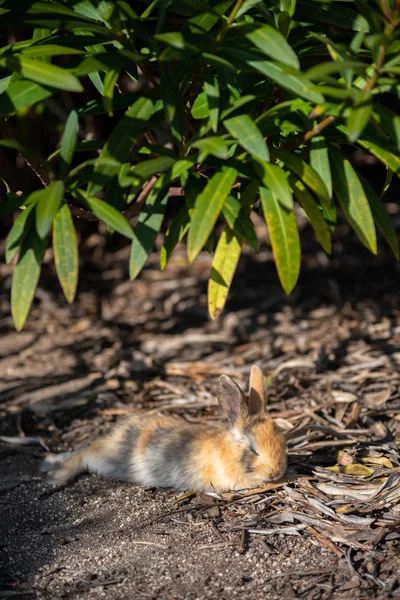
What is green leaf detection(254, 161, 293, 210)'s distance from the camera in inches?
126

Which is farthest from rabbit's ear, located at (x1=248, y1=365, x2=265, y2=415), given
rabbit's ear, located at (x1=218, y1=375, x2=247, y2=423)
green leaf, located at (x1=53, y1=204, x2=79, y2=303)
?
green leaf, located at (x1=53, y1=204, x2=79, y2=303)

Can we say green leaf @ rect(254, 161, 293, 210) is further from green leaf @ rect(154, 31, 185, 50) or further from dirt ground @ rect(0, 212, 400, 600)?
dirt ground @ rect(0, 212, 400, 600)

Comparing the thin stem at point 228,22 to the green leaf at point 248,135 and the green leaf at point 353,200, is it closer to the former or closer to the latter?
the green leaf at point 248,135

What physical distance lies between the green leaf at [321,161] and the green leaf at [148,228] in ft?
2.16

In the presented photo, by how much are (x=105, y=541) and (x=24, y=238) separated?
5.51 ft

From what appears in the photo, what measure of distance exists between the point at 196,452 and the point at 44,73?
2.52m

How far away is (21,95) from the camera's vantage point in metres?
3.39

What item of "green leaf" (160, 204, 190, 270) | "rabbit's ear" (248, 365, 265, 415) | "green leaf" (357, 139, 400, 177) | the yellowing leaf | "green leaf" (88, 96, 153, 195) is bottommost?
the yellowing leaf

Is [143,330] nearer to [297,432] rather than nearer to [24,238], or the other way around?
[297,432]

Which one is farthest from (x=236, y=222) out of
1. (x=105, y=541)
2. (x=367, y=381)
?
(x=367, y=381)

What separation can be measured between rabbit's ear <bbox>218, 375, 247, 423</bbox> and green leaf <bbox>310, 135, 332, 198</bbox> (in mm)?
1585

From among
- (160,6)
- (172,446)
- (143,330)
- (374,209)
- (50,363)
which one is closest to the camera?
(160,6)

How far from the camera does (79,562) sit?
12.7 feet

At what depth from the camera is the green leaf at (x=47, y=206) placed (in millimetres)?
3111
